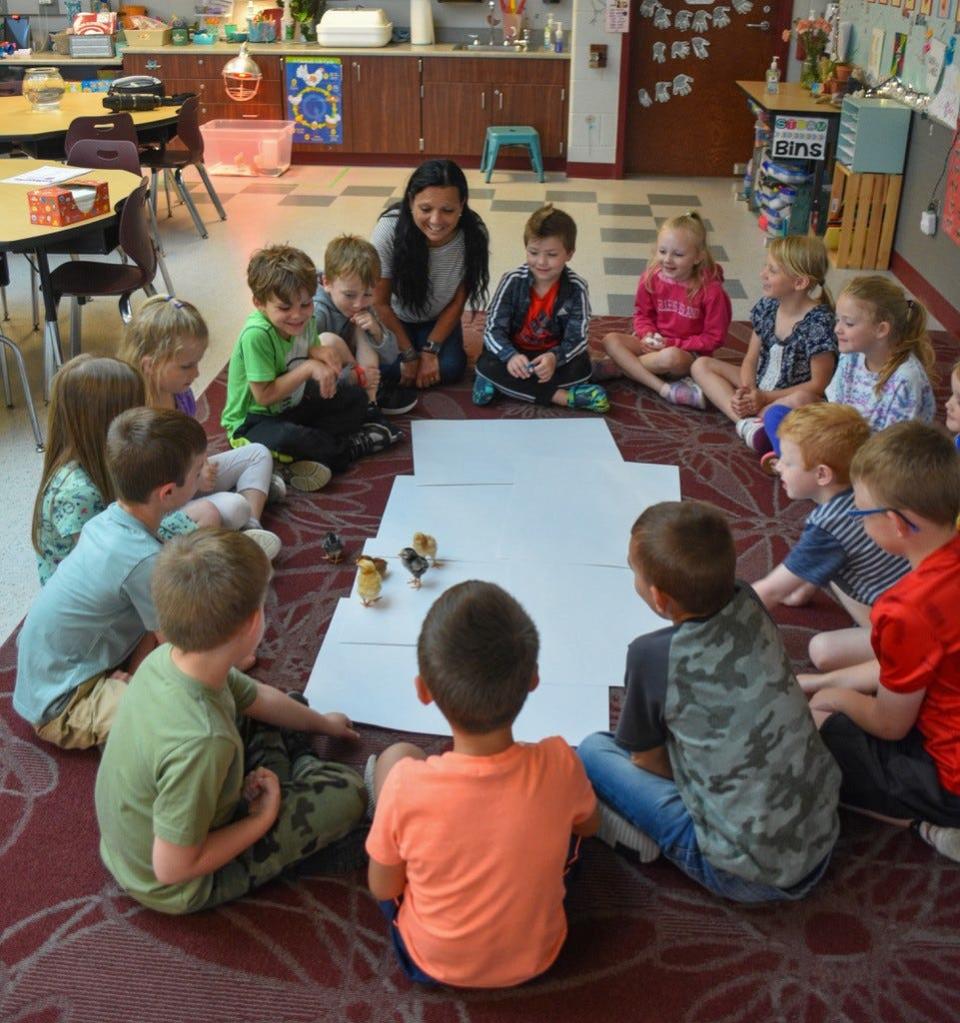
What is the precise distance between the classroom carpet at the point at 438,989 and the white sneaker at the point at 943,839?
0.06 feet

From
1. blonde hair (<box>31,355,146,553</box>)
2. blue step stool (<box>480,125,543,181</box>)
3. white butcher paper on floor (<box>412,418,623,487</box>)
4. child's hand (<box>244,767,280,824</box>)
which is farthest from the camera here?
blue step stool (<box>480,125,543,181</box>)

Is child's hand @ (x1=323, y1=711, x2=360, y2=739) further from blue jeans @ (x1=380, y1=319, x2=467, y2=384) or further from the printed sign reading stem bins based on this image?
the printed sign reading stem bins

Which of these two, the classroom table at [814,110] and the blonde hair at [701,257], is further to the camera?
the classroom table at [814,110]

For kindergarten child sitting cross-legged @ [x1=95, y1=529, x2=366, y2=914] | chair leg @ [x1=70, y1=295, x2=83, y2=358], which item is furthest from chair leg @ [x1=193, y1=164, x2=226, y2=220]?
kindergarten child sitting cross-legged @ [x1=95, y1=529, x2=366, y2=914]

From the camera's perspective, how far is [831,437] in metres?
2.17

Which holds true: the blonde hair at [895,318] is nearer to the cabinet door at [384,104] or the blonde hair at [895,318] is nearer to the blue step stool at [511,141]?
the blue step stool at [511,141]

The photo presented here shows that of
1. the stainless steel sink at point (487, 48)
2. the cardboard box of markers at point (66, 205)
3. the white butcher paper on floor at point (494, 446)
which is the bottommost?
the white butcher paper on floor at point (494, 446)

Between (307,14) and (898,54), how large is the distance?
398 centimetres

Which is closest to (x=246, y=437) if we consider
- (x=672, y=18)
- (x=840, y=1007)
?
(x=840, y=1007)

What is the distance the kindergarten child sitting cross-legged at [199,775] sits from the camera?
1511 millimetres

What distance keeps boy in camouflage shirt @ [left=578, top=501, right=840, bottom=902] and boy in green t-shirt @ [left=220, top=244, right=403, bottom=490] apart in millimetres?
1543

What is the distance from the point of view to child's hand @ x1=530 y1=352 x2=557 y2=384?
3.43m

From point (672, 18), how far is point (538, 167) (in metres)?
1.26

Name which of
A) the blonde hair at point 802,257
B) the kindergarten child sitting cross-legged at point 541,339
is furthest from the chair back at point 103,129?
the blonde hair at point 802,257
